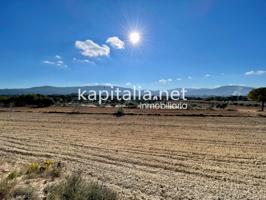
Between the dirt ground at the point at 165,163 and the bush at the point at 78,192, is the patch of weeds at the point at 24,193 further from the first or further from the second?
the dirt ground at the point at 165,163

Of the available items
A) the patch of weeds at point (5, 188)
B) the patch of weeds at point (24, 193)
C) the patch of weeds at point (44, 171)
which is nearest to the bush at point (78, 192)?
the patch of weeds at point (24, 193)

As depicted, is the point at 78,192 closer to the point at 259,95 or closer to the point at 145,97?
the point at 259,95

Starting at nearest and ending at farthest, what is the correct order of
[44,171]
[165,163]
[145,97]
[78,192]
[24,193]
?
[78,192], [24,193], [44,171], [165,163], [145,97]

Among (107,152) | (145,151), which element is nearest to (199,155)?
(145,151)

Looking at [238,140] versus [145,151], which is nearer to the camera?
[145,151]

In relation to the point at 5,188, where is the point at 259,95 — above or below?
above

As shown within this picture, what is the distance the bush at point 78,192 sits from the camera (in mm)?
6547

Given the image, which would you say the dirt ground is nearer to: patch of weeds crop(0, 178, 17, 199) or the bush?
the bush

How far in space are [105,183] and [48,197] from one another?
2.22 metres

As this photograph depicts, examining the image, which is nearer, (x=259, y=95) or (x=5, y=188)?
(x=5, y=188)

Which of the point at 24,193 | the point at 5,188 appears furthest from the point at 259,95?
the point at 5,188

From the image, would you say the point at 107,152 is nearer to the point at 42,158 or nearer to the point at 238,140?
the point at 42,158

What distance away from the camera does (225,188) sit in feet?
27.5

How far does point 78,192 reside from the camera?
664 centimetres
